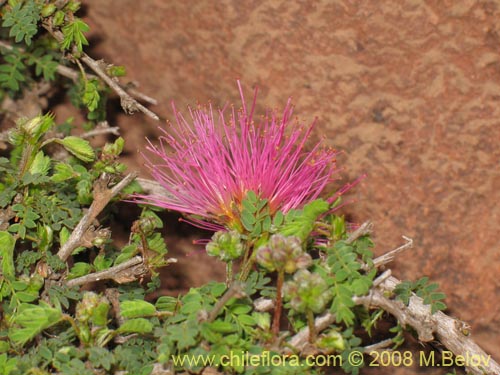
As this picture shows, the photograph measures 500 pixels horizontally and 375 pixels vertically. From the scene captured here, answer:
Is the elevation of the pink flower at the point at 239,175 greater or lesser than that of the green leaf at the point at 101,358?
greater

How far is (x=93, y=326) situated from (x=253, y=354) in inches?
13.4

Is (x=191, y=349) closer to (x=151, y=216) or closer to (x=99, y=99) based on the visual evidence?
(x=151, y=216)

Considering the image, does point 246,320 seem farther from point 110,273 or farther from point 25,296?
point 25,296

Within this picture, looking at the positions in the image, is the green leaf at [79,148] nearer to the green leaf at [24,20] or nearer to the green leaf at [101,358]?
the green leaf at [24,20]

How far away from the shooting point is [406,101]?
76.9 inches

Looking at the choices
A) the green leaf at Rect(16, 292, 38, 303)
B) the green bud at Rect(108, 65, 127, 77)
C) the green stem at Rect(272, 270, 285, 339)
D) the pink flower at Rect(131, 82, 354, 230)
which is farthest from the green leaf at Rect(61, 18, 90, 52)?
the green stem at Rect(272, 270, 285, 339)

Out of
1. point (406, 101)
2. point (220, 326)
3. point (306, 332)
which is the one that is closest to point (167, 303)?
point (220, 326)

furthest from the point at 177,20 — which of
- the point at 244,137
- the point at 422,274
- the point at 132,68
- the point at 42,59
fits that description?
the point at 422,274

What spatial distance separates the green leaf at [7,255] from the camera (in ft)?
5.18

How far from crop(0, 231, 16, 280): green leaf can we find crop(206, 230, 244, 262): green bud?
1.46 feet

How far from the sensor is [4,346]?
1526 mm

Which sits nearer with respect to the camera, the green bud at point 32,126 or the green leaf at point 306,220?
the green leaf at point 306,220

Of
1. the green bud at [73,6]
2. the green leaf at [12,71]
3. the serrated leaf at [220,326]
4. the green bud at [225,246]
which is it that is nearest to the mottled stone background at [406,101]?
the green bud at [73,6]

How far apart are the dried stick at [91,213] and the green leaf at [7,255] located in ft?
0.38
